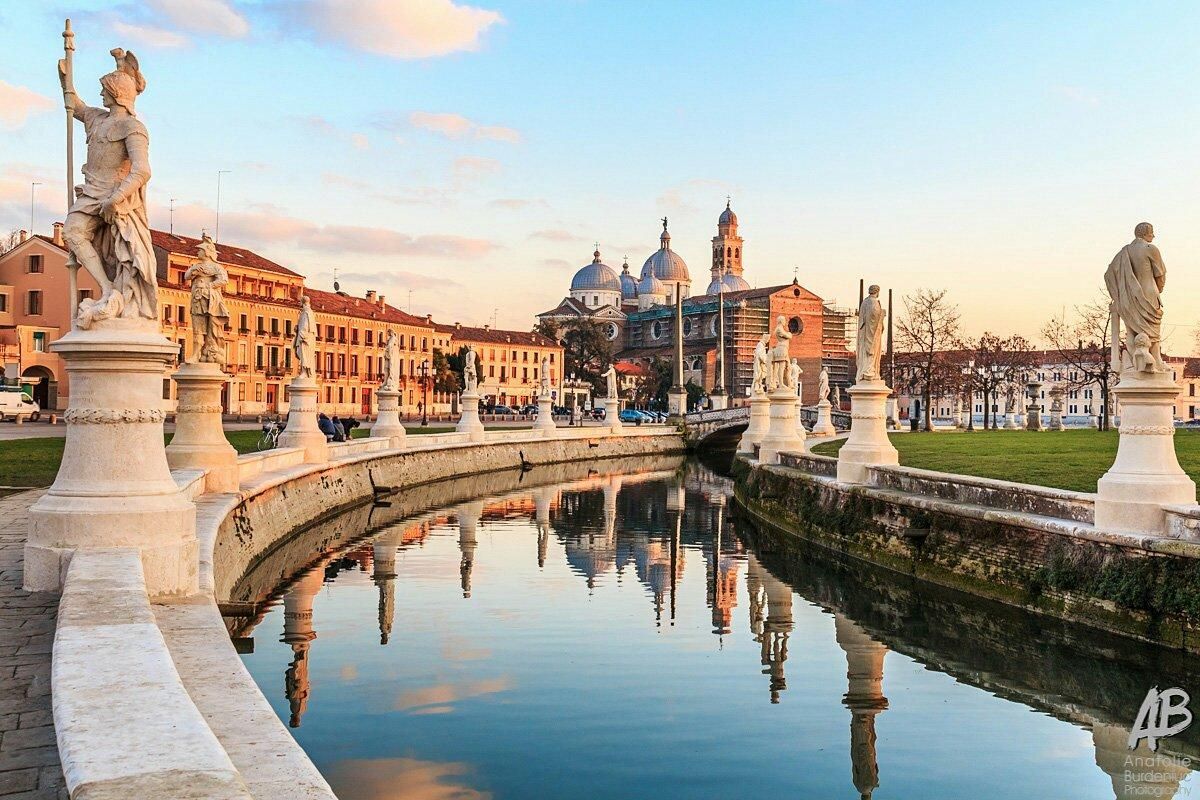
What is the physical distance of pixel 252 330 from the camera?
7225 centimetres

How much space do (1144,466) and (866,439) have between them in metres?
8.65

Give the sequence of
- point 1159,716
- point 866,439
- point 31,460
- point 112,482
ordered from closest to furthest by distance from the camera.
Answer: point 112,482, point 1159,716, point 866,439, point 31,460

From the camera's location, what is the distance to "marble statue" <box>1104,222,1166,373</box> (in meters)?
12.6

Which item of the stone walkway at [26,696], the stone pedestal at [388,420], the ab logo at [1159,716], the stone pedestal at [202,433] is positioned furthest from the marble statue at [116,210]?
the stone pedestal at [388,420]

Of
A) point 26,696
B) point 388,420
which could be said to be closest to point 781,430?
point 388,420

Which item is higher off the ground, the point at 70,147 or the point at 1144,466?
the point at 70,147

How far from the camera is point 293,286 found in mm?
79375

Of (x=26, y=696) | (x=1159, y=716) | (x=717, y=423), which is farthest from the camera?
(x=717, y=423)

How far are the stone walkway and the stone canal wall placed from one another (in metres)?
10.3

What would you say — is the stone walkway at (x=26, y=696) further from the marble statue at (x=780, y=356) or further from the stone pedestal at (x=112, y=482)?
the marble statue at (x=780, y=356)

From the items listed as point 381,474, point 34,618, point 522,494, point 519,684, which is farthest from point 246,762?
point 522,494

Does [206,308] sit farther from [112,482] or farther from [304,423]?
[112,482]

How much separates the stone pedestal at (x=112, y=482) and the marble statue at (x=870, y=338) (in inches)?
594

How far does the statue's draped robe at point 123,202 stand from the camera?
8602 millimetres
